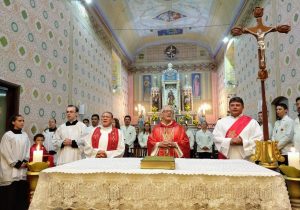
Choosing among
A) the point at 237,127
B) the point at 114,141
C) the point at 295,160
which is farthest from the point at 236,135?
the point at 114,141

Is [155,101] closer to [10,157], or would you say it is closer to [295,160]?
[10,157]

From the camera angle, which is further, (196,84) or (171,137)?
(196,84)

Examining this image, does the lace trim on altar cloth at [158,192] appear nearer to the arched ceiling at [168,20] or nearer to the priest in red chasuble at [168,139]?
the priest in red chasuble at [168,139]

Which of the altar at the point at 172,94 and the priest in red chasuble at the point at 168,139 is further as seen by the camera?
the altar at the point at 172,94

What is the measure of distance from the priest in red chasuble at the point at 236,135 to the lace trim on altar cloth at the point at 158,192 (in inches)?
54.0

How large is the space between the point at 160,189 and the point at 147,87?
16.0 meters

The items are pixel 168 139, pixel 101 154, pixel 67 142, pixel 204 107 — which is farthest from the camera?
pixel 204 107

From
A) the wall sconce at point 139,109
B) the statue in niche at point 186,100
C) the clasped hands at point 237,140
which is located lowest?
the clasped hands at point 237,140

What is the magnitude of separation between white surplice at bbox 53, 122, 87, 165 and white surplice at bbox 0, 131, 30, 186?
61 centimetres

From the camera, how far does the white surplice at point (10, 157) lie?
4090 mm

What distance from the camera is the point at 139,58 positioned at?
18.1 meters

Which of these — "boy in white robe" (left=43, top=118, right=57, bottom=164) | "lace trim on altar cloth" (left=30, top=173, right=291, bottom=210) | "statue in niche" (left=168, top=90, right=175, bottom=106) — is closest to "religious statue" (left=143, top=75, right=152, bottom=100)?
"statue in niche" (left=168, top=90, right=175, bottom=106)

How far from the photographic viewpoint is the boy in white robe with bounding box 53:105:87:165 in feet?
15.0

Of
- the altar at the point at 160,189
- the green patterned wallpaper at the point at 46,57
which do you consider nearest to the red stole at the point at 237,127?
the altar at the point at 160,189
